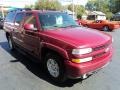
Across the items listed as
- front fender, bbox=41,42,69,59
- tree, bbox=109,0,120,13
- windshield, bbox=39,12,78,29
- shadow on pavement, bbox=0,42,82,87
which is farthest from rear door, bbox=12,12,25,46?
tree, bbox=109,0,120,13

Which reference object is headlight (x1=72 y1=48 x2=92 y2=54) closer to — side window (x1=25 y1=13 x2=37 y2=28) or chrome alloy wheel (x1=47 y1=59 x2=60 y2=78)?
chrome alloy wheel (x1=47 y1=59 x2=60 y2=78)

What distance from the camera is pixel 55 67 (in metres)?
5.36

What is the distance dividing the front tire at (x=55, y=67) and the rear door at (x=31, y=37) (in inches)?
24.3

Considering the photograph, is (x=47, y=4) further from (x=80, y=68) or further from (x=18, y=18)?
(x=80, y=68)

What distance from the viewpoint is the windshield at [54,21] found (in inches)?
231

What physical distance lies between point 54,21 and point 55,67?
150cm

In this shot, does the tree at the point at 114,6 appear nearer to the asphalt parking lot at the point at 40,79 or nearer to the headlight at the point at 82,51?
the asphalt parking lot at the point at 40,79

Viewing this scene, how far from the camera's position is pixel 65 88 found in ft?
16.7

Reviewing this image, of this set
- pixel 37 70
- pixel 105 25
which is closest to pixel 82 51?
pixel 37 70

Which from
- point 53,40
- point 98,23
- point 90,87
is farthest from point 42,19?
point 98,23

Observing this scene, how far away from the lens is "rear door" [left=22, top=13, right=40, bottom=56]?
5918 millimetres

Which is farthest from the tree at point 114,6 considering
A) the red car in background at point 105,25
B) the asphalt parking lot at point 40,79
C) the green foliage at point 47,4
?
the asphalt parking lot at point 40,79

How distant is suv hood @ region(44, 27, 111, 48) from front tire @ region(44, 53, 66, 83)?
1.73 ft

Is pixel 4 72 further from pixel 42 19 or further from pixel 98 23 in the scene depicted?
pixel 98 23
